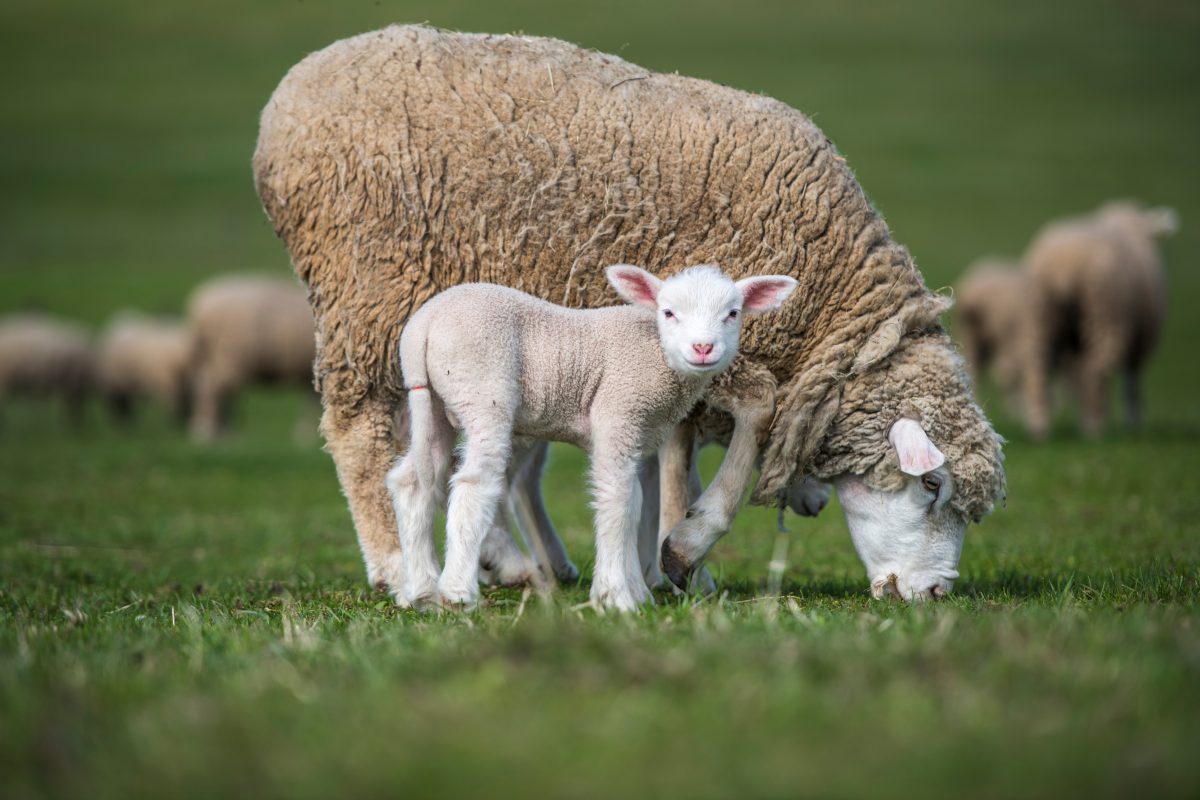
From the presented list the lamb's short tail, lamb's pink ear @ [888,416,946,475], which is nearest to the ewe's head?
the lamb's short tail

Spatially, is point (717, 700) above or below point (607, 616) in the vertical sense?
above

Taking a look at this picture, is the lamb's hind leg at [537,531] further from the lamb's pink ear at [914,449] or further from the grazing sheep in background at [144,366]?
the grazing sheep in background at [144,366]

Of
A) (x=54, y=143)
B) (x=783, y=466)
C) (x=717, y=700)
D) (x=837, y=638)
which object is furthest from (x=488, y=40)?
(x=54, y=143)

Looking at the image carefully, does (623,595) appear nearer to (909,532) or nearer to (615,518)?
(615,518)

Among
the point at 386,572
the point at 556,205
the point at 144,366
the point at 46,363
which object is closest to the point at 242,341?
the point at 144,366

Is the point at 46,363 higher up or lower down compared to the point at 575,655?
lower down

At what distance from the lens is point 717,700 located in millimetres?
2699

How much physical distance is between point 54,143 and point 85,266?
14.1 m

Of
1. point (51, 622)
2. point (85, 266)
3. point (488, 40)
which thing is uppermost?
point (488, 40)

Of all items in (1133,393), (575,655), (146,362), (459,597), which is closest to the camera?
(575,655)

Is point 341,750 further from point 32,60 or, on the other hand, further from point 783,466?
point 32,60

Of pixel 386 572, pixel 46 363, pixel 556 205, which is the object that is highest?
pixel 556 205

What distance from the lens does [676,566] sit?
5.65 metres

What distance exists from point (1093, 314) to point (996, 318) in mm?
1424
